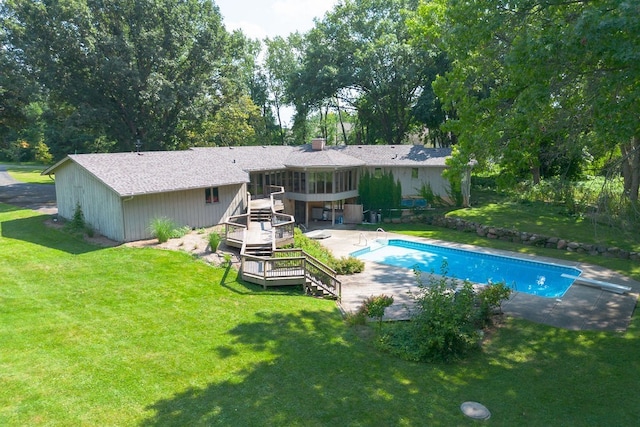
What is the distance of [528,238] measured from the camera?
23719mm

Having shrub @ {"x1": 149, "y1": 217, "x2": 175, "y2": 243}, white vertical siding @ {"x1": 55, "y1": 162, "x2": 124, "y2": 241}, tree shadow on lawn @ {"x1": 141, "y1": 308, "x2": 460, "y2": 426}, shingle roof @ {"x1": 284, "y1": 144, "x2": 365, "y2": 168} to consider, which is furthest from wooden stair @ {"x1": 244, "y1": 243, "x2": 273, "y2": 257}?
shingle roof @ {"x1": 284, "y1": 144, "x2": 365, "y2": 168}

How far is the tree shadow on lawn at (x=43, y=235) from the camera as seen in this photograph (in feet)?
57.9

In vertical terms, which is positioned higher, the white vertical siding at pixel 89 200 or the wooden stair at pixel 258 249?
the white vertical siding at pixel 89 200

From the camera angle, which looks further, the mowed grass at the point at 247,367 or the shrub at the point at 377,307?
the shrub at the point at 377,307

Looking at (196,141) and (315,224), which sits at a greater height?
(196,141)

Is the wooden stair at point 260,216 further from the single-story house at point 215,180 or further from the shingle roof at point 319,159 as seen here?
the shingle roof at point 319,159

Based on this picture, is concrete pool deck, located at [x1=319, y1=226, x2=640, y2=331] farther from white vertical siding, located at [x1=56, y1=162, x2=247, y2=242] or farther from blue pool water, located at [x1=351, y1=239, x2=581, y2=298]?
white vertical siding, located at [x1=56, y1=162, x2=247, y2=242]

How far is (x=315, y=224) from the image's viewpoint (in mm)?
29656

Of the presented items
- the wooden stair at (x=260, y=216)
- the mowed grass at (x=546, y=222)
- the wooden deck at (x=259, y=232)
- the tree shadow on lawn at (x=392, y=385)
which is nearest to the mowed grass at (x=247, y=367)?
the tree shadow on lawn at (x=392, y=385)

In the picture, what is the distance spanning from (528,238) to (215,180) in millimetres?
17400

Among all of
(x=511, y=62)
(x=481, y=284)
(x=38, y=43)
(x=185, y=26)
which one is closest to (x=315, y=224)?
(x=481, y=284)

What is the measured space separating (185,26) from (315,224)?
18.1 metres

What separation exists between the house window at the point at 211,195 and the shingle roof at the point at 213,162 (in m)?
0.62

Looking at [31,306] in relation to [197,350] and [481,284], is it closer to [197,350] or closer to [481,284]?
[197,350]
